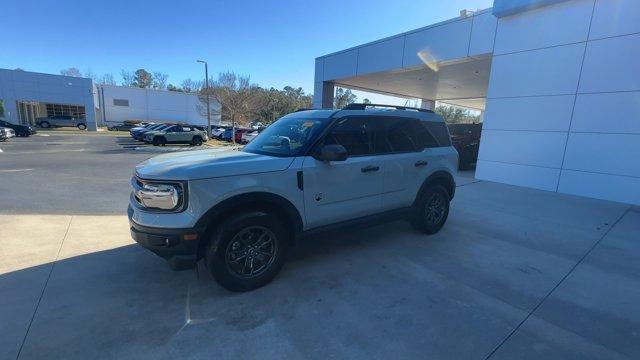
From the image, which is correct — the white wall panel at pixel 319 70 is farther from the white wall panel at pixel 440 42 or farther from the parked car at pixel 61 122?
the parked car at pixel 61 122

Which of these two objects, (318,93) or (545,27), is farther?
(318,93)

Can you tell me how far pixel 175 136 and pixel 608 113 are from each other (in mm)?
23029

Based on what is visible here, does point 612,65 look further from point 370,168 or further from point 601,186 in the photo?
point 370,168

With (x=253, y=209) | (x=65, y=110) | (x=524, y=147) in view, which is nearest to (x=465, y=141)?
(x=524, y=147)

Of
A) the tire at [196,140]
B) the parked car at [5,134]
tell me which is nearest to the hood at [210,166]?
the tire at [196,140]

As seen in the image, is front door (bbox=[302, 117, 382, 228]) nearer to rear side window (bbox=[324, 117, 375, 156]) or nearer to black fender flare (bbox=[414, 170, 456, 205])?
rear side window (bbox=[324, 117, 375, 156])

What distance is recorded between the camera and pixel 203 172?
9.94 feet

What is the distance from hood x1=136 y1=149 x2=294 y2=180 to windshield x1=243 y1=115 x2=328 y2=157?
9.7 inches

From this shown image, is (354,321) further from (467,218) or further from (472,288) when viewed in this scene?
(467,218)

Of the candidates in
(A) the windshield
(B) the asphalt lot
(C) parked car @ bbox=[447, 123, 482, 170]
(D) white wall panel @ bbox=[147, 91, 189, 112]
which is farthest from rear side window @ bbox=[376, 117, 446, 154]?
(D) white wall panel @ bbox=[147, 91, 189, 112]

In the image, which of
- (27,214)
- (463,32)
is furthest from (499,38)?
(27,214)

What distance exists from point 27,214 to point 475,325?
7.06 m

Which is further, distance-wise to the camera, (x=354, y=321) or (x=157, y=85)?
(x=157, y=85)

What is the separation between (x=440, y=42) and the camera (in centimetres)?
1233
